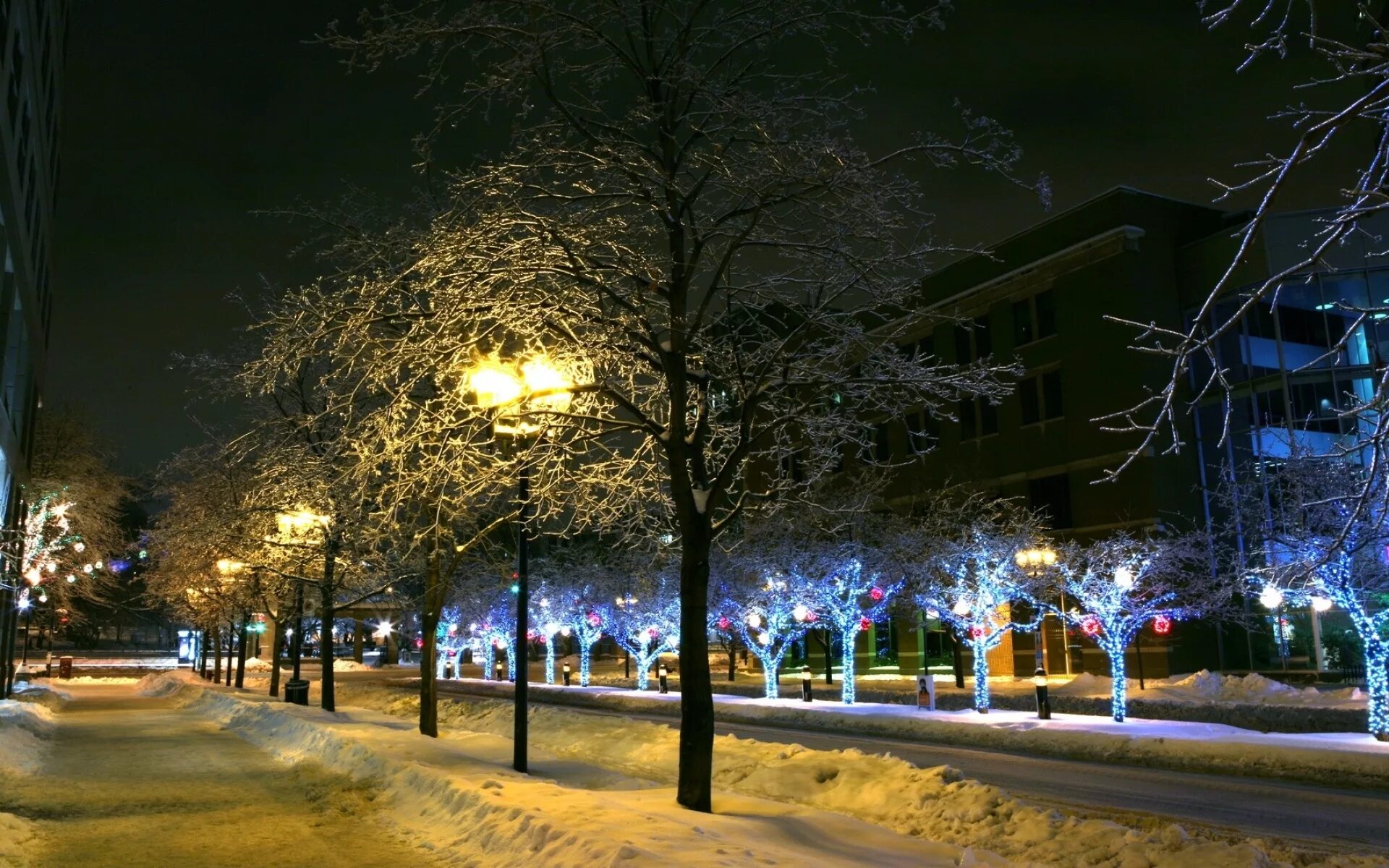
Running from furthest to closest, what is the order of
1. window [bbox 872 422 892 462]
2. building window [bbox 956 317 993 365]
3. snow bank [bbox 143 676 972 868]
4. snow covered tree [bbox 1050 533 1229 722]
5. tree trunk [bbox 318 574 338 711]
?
window [bbox 872 422 892 462] → building window [bbox 956 317 993 365] → snow covered tree [bbox 1050 533 1229 722] → tree trunk [bbox 318 574 338 711] → snow bank [bbox 143 676 972 868]

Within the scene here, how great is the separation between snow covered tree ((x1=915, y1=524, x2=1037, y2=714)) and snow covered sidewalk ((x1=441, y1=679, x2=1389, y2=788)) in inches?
77.8

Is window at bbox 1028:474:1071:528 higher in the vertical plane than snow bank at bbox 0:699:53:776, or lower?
higher

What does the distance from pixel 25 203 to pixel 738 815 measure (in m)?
30.7

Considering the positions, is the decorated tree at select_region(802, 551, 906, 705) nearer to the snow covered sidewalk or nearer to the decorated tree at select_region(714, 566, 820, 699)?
the decorated tree at select_region(714, 566, 820, 699)

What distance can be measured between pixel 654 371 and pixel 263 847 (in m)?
6.65

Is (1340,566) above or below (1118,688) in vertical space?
above

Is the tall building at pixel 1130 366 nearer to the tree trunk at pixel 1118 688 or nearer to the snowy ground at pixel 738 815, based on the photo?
the tree trunk at pixel 1118 688

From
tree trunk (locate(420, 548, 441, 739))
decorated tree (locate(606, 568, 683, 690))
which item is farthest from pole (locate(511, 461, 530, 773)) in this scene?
decorated tree (locate(606, 568, 683, 690))

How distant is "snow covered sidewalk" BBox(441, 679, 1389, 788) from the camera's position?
18391mm

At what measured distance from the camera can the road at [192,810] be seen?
404 inches

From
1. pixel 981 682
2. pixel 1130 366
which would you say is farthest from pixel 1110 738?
pixel 1130 366

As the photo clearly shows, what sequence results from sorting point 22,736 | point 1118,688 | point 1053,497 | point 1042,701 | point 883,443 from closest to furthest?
point 22,736, point 1118,688, point 1042,701, point 1053,497, point 883,443

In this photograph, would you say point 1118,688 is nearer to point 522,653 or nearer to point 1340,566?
point 1340,566

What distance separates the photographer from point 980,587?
2953cm
